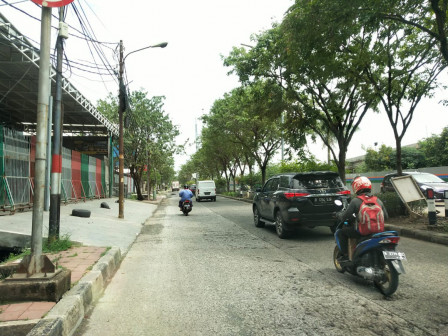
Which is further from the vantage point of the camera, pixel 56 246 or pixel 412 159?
pixel 412 159

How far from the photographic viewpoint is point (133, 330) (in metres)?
3.43

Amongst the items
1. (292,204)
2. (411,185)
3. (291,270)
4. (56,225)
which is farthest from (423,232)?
(56,225)

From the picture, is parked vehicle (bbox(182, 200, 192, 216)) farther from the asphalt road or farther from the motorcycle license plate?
the motorcycle license plate

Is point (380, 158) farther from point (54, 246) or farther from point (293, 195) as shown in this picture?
point (54, 246)

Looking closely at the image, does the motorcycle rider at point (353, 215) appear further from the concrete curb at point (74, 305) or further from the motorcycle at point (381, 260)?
the concrete curb at point (74, 305)

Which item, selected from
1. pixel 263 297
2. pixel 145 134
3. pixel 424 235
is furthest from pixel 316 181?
pixel 145 134

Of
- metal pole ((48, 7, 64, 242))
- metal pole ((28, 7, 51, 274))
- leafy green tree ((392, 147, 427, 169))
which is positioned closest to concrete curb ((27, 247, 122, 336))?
metal pole ((28, 7, 51, 274))

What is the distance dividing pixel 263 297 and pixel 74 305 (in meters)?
2.25

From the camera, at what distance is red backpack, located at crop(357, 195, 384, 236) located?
4551 mm

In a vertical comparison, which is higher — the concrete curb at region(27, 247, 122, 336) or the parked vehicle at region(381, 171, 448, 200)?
the parked vehicle at region(381, 171, 448, 200)

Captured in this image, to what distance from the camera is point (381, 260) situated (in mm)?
4469

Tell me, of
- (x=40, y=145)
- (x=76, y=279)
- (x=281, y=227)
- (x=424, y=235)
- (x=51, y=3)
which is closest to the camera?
(x=51, y=3)

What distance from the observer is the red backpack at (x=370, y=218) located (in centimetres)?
455

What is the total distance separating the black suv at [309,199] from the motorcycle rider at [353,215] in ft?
9.87
